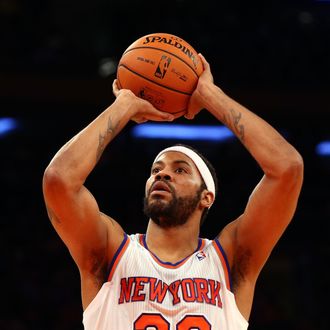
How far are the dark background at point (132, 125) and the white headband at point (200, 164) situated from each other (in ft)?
16.4

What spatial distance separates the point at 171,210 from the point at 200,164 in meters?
0.52

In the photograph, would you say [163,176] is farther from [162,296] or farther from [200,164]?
[162,296]

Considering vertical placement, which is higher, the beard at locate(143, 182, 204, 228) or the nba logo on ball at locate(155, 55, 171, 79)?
the nba logo on ball at locate(155, 55, 171, 79)

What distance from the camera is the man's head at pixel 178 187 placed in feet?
14.7

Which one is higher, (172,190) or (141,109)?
(141,109)

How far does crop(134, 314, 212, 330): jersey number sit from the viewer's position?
13.2 ft

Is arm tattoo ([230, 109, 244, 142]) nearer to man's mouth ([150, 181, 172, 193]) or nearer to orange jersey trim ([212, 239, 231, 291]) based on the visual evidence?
man's mouth ([150, 181, 172, 193])

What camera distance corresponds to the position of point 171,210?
176 inches

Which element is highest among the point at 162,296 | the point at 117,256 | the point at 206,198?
the point at 206,198

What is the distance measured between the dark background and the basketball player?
5.23 meters

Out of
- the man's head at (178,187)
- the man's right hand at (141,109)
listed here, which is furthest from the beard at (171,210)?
the man's right hand at (141,109)

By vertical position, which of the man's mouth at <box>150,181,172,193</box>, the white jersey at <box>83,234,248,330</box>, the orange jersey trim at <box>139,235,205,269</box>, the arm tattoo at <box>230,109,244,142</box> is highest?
the arm tattoo at <box>230,109,244,142</box>

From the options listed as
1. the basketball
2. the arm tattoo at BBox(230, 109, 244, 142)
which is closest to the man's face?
the basketball

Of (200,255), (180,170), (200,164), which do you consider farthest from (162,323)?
(200,164)
